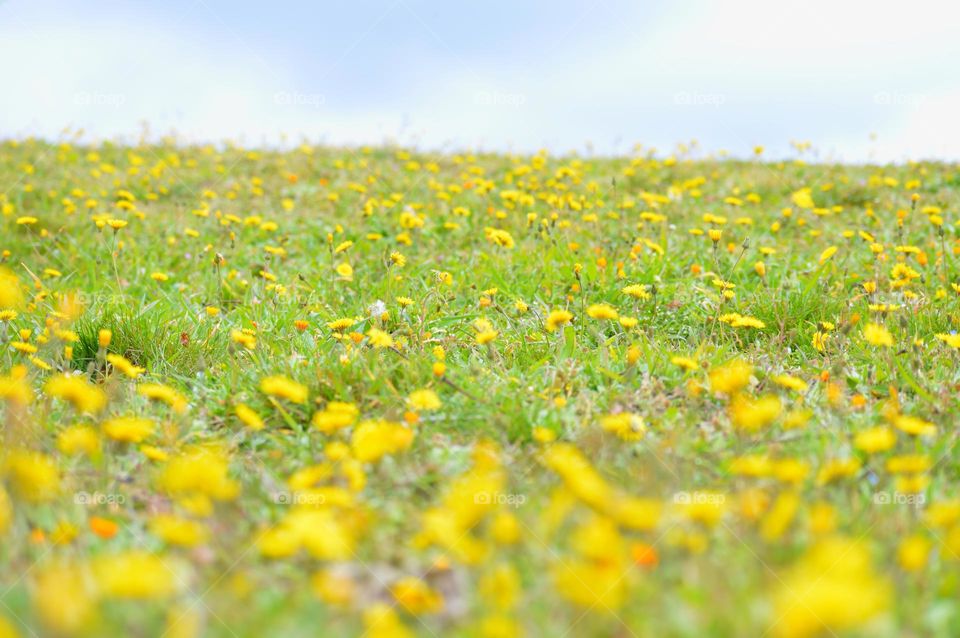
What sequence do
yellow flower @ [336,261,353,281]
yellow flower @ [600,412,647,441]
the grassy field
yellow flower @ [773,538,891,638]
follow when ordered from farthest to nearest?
yellow flower @ [336,261,353,281] < yellow flower @ [600,412,647,441] < the grassy field < yellow flower @ [773,538,891,638]

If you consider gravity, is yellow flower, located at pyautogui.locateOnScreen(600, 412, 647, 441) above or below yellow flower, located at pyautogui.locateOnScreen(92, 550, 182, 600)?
below

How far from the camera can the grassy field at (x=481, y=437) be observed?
1.37 metres

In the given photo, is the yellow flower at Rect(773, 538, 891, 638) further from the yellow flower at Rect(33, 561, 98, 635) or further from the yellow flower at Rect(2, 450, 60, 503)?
the yellow flower at Rect(2, 450, 60, 503)

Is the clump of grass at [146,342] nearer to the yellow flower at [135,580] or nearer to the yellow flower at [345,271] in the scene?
the yellow flower at [345,271]

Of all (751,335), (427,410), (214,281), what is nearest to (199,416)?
(427,410)

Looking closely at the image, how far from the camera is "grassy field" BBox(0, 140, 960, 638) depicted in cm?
137

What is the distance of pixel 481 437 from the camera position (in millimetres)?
2381

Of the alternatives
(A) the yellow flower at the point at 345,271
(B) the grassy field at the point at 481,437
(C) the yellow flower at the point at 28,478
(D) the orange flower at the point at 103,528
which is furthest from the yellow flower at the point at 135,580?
(A) the yellow flower at the point at 345,271

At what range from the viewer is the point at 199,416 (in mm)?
2654

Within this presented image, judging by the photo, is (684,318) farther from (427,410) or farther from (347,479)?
(347,479)

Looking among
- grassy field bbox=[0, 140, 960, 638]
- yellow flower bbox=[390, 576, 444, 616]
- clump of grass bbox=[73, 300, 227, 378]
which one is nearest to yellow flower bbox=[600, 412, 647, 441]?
grassy field bbox=[0, 140, 960, 638]

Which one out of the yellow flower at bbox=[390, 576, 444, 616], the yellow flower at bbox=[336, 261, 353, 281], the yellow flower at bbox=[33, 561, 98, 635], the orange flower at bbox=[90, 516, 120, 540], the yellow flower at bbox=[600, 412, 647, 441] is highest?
the yellow flower at bbox=[336, 261, 353, 281]

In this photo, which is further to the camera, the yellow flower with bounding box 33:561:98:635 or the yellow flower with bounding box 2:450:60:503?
the yellow flower with bounding box 2:450:60:503

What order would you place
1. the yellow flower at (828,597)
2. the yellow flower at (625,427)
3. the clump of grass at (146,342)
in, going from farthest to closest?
1. the clump of grass at (146,342)
2. the yellow flower at (625,427)
3. the yellow flower at (828,597)
